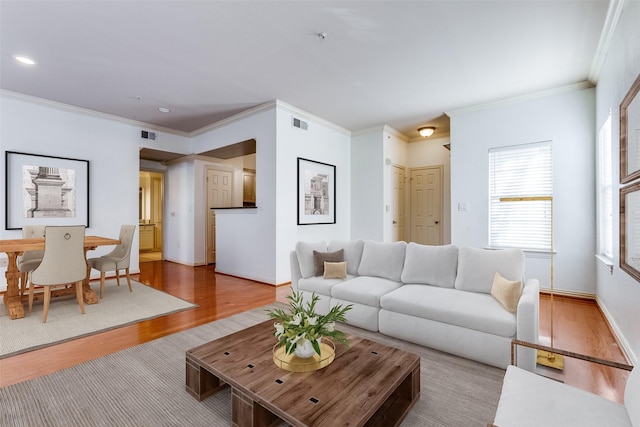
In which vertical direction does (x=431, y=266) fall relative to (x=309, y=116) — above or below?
below

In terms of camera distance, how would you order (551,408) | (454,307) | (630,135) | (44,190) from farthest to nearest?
(44,190) < (454,307) < (630,135) < (551,408)

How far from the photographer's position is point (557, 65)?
3.47 m

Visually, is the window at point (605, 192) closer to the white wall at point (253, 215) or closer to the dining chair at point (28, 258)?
the white wall at point (253, 215)

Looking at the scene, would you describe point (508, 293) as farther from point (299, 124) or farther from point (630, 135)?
point (299, 124)

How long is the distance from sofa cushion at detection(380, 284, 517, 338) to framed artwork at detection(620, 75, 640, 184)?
1.33 meters

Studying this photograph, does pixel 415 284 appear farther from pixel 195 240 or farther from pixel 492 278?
pixel 195 240

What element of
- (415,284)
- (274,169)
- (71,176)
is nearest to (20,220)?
(71,176)

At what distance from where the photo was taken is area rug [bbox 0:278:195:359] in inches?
104

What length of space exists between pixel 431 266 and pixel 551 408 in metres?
1.87

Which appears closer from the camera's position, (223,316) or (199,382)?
(199,382)

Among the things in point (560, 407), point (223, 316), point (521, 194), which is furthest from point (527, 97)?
point (223, 316)

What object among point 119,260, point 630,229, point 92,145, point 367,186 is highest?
point 92,145

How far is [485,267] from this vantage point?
8.99 ft

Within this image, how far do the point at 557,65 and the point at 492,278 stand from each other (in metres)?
2.70
